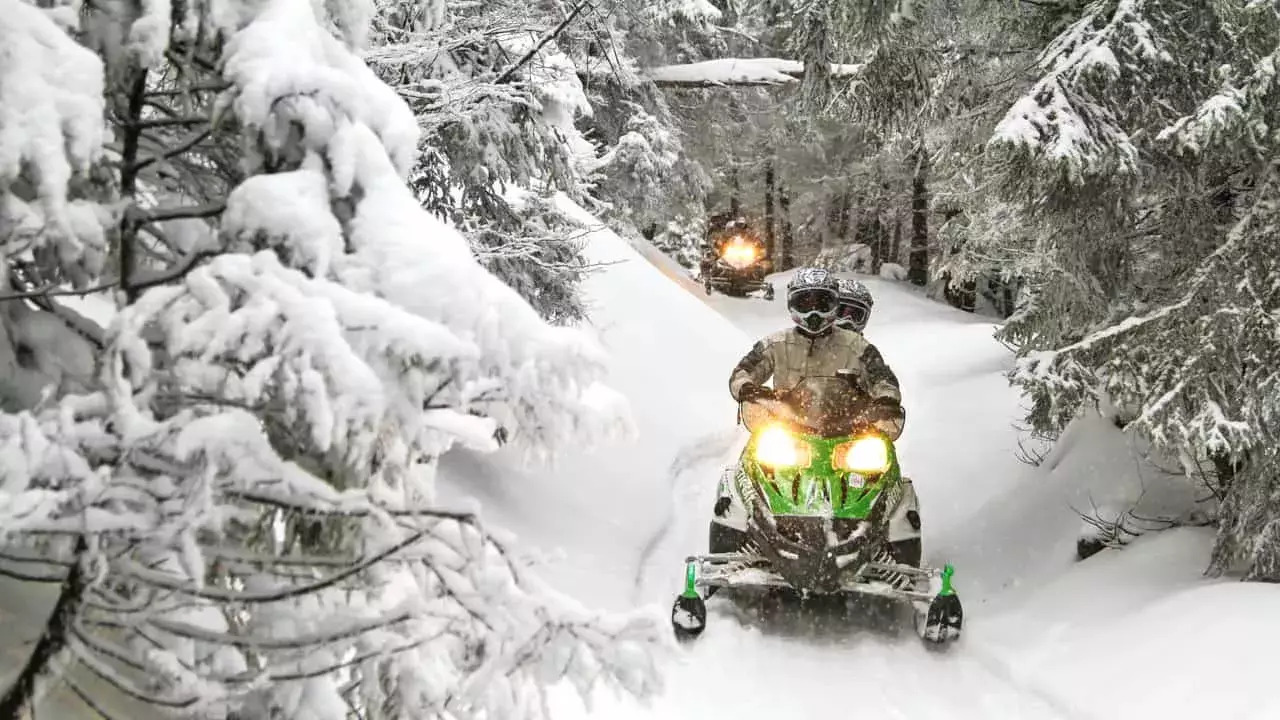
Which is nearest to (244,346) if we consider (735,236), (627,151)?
(627,151)

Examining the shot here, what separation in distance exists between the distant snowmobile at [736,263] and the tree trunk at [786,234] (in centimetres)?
807

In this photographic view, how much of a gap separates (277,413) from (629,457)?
7.70 metres

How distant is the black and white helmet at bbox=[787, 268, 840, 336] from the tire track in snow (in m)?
2.11

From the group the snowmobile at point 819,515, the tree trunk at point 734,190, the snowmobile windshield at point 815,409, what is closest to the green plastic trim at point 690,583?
the snowmobile at point 819,515

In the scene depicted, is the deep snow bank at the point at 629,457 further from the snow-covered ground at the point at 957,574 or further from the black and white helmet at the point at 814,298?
the black and white helmet at the point at 814,298

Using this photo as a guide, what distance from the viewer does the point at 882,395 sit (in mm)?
5875

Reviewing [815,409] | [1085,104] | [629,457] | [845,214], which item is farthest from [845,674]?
[845,214]

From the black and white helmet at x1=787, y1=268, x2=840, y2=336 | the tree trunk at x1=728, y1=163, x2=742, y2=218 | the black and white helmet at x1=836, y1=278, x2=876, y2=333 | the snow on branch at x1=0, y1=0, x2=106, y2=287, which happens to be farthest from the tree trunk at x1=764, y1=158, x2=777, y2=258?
the snow on branch at x1=0, y1=0, x2=106, y2=287

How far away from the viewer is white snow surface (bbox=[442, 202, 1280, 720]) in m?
4.54

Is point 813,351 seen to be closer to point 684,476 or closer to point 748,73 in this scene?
point 684,476

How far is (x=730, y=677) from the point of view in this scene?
4.90 meters

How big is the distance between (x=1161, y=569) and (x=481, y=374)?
536 cm

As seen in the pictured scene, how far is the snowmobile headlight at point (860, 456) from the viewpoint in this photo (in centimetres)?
551

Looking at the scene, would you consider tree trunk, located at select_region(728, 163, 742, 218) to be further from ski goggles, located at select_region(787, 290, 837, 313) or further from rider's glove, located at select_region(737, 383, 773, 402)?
rider's glove, located at select_region(737, 383, 773, 402)
